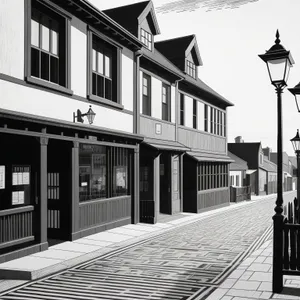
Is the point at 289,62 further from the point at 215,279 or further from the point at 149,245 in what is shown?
the point at 149,245

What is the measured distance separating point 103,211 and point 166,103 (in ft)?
26.3

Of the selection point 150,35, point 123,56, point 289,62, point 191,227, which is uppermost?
point 150,35

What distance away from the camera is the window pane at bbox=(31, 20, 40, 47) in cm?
1168

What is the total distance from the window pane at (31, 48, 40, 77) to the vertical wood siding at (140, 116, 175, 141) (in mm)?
7071

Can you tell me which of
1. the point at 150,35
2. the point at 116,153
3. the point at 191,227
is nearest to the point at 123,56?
the point at 116,153

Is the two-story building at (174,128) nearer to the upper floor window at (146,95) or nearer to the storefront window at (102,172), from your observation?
the upper floor window at (146,95)

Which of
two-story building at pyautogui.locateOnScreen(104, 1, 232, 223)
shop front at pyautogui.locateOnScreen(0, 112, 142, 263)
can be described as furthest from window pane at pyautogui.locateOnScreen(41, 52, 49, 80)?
two-story building at pyautogui.locateOnScreen(104, 1, 232, 223)

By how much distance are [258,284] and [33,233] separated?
5.80 metres

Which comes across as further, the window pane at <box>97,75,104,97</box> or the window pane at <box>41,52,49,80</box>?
the window pane at <box>97,75,104,97</box>

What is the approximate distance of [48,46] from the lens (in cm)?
1247

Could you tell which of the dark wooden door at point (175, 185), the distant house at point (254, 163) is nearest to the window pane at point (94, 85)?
the dark wooden door at point (175, 185)

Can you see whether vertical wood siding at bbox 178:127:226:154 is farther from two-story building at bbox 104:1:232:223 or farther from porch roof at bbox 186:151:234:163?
porch roof at bbox 186:151:234:163

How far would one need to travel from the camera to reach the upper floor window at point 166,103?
21266 mm

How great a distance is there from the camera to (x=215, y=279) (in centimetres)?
877
